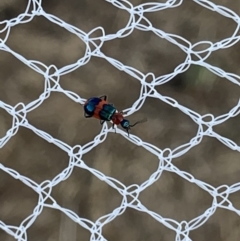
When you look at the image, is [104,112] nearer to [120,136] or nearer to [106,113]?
[106,113]

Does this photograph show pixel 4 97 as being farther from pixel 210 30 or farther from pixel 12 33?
pixel 210 30

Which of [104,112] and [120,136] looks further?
[120,136]

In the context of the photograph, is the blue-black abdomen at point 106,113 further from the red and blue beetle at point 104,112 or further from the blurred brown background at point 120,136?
the blurred brown background at point 120,136

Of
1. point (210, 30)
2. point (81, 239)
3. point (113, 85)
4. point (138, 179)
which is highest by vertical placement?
point (210, 30)

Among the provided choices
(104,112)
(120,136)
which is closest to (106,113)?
(104,112)

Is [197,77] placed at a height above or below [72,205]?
above

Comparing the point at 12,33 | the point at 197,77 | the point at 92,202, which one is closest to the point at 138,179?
the point at 92,202

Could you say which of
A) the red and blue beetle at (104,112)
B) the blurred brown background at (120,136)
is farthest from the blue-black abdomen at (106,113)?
the blurred brown background at (120,136)

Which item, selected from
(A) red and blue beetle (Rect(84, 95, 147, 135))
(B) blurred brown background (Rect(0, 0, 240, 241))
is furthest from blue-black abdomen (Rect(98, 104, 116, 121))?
(B) blurred brown background (Rect(0, 0, 240, 241))
